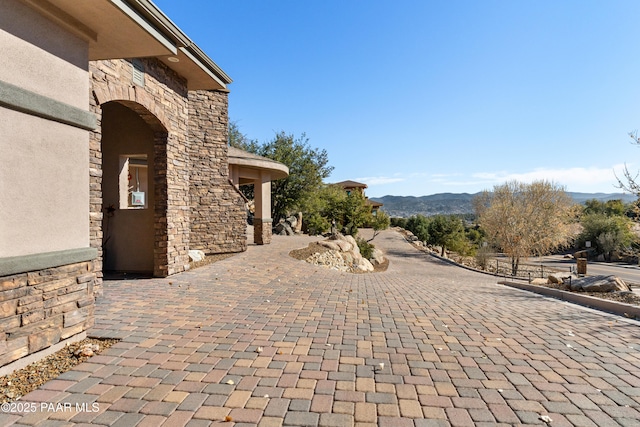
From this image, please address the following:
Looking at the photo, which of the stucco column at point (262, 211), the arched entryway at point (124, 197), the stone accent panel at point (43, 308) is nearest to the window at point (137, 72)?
the arched entryway at point (124, 197)

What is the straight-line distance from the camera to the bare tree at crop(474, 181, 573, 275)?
2336 cm

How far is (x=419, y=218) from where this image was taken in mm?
38875

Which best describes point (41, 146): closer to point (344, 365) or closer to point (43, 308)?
point (43, 308)

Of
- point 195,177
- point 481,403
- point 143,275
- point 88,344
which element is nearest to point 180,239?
point 143,275

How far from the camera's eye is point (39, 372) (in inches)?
119

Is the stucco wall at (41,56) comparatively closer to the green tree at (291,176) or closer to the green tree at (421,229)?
the green tree at (291,176)

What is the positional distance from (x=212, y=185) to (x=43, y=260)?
758cm

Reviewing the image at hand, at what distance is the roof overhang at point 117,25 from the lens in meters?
3.40

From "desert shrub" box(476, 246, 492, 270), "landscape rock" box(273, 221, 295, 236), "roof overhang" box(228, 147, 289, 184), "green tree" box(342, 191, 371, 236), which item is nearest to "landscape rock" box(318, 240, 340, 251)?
"roof overhang" box(228, 147, 289, 184)

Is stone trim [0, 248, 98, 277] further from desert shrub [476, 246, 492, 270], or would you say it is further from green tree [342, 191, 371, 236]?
desert shrub [476, 246, 492, 270]

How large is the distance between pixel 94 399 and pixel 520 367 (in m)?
3.78

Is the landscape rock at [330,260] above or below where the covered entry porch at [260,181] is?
below

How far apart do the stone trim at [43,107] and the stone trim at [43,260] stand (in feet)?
4.39

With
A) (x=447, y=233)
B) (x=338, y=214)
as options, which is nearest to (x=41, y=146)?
(x=338, y=214)
